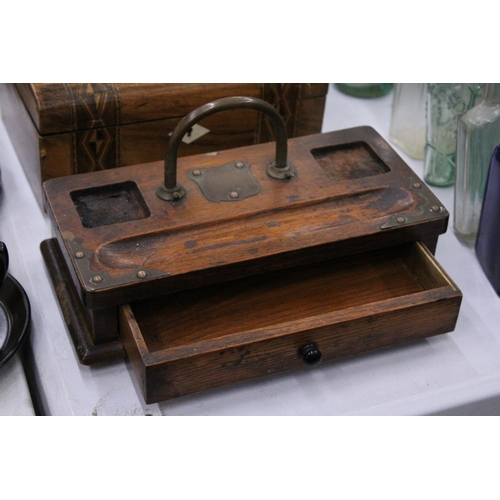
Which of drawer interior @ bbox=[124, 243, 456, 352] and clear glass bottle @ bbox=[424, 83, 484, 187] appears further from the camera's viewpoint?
clear glass bottle @ bbox=[424, 83, 484, 187]

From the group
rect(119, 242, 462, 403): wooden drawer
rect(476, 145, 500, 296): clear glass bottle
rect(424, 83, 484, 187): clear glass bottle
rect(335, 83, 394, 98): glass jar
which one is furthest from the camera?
rect(335, 83, 394, 98): glass jar

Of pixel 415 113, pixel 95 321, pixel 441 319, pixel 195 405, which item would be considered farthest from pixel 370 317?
pixel 415 113

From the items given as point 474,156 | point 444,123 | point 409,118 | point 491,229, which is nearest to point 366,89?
point 409,118

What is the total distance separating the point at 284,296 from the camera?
4.48 ft

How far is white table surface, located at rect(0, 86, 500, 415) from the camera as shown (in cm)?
129

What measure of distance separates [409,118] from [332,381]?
0.66 m

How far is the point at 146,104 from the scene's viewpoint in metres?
1.52

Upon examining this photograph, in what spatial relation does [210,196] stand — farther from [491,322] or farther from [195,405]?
[491,322]

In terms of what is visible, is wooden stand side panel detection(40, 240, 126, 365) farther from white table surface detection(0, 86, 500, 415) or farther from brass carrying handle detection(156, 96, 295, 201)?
brass carrying handle detection(156, 96, 295, 201)

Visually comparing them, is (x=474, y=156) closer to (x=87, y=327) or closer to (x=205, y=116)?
(x=205, y=116)

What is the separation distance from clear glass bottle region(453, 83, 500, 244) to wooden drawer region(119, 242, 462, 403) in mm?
207

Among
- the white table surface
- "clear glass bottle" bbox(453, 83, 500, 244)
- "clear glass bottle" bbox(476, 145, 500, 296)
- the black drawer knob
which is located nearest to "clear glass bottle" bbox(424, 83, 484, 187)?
"clear glass bottle" bbox(453, 83, 500, 244)

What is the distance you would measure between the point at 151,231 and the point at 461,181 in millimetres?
572

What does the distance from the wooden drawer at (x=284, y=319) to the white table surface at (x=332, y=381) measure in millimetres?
51
